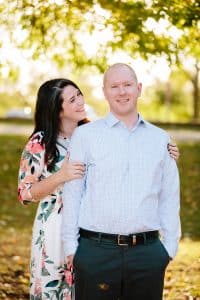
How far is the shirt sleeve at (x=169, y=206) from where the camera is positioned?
4117 millimetres

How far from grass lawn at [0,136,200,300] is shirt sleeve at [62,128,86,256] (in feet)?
8.08

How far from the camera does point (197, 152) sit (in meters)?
17.2

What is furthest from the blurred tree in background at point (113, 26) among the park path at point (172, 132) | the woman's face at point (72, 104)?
the park path at point (172, 132)

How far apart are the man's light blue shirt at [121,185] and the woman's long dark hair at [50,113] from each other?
0.45 meters

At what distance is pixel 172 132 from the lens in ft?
69.4

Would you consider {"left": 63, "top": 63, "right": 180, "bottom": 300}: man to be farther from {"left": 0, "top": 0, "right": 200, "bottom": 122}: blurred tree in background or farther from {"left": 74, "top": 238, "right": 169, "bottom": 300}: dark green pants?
{"left": 0, "top": 0, "right": 200, "bottom": 122}: blurred tree in background

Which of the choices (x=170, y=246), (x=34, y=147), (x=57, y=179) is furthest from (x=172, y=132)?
Result: (x=170, y=246)

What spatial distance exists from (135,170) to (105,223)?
13.8 inches

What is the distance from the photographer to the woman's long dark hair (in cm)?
457

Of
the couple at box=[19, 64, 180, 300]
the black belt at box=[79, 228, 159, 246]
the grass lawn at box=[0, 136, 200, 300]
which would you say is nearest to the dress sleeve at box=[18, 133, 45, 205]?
the couple at box=[19, 64, 180, 300]

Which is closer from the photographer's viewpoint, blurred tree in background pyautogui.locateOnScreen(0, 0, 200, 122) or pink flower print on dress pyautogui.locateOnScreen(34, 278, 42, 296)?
pink flower print on dress pyautogui.locateOnScreen(34, 278, 42, 296)

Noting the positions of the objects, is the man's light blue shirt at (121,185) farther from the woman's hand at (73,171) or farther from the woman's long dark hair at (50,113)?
the woman's long dark hair at (50,113)

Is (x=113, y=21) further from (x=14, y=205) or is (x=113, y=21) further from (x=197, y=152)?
(x=197, y=152)

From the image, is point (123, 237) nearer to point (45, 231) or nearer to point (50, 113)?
point (45, 231)
